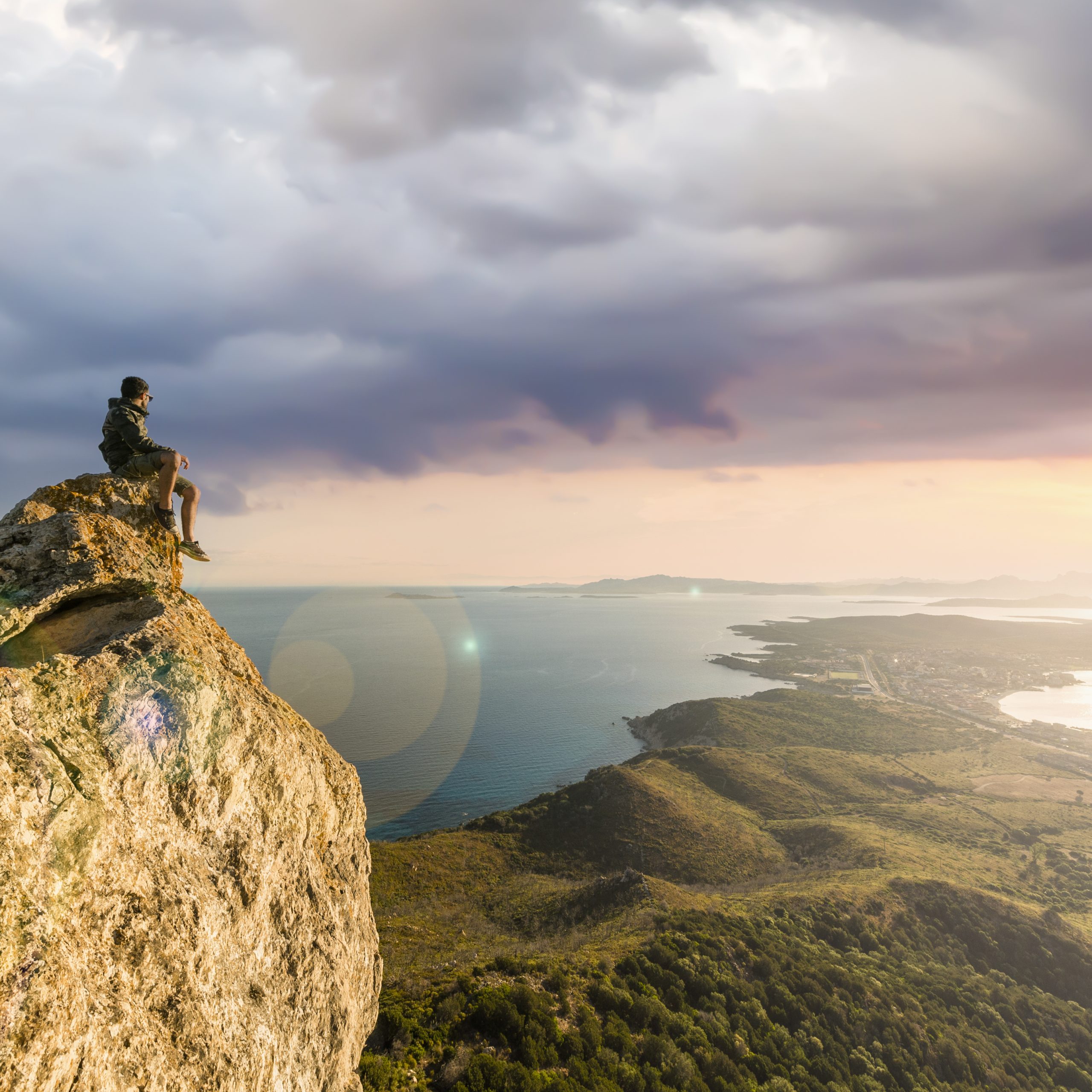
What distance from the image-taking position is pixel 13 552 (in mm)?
8031

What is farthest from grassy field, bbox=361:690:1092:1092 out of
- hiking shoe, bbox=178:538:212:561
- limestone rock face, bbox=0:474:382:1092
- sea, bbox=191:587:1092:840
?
hiking shoe, bbox=178:538:212:561

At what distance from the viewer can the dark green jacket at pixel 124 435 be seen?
11.0 meters

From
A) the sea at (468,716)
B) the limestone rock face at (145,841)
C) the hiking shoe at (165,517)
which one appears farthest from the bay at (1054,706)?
the hiking shoe at (165,517)

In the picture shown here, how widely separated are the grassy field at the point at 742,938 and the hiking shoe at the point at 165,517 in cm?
2192

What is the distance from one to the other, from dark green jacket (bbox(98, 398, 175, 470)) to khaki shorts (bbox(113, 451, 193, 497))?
105 mm

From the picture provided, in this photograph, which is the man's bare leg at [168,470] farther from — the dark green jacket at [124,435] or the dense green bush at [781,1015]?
the dense green bush at [781,1015]

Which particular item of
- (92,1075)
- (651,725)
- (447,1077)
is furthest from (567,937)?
(651,725)

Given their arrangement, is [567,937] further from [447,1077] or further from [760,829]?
[760,829]

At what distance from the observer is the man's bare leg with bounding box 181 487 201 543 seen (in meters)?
12.0

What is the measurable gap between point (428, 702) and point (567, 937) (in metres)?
94.6

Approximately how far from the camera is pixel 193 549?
1188cm

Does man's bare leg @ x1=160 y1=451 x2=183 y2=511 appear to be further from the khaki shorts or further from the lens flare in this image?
the lens flare

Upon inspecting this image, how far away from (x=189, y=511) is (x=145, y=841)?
7.40 meters

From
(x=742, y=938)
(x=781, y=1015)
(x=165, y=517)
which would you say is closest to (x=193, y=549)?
(x=165, y=517)
